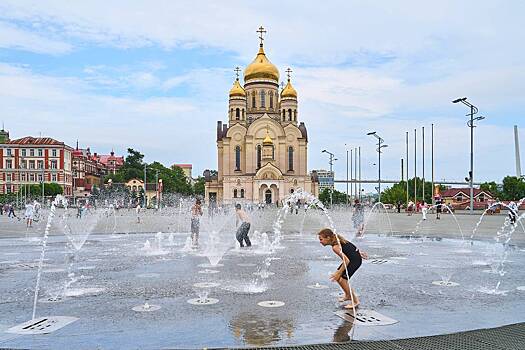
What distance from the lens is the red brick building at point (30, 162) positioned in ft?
344

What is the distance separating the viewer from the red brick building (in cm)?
10475

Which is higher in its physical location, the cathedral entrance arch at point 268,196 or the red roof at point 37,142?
the red roof at point 37,142

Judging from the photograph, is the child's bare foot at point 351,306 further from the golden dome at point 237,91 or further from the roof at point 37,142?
the roof at point 37,142

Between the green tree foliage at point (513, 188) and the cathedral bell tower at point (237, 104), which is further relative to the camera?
the cathedral bell tower at point (237, 104)

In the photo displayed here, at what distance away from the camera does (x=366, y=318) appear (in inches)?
282

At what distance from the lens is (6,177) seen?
105062 millimetres

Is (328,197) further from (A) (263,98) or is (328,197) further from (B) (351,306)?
(B) (351,306)

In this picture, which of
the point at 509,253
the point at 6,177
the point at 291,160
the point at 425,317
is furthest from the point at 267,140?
the point at 425,317

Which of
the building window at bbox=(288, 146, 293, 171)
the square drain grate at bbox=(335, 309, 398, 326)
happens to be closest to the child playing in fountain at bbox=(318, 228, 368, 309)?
the square drain grate at bbox=(335, 309, 398, 326)

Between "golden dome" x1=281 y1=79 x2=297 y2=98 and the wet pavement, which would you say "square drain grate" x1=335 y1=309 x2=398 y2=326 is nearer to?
the wet pavement

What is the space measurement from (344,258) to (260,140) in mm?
88785

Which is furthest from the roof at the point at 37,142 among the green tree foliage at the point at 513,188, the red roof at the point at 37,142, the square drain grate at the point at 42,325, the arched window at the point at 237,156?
the square drain grate at the point at 42,325

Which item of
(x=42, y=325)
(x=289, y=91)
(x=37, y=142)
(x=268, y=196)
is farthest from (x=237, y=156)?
(x=42, y=325)

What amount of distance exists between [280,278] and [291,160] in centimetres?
8885
